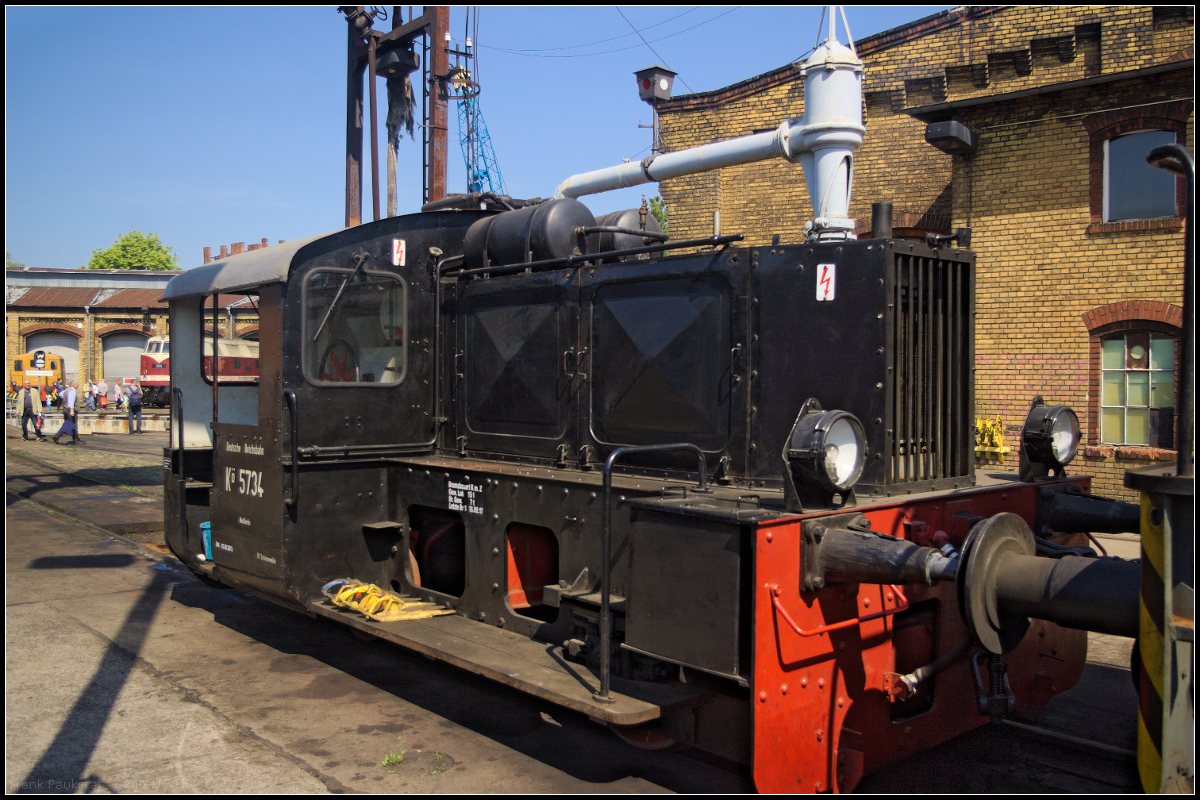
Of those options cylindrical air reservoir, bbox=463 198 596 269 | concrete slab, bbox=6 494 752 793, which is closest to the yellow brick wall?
concrete slab, bbox=6 494 752 793

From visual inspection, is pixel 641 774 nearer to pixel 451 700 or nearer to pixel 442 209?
pixel 451 700

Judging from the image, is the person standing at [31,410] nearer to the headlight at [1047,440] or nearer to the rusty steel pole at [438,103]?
the rusty steel pole at [438,103]

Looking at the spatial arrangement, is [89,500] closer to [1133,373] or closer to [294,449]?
[294,449]

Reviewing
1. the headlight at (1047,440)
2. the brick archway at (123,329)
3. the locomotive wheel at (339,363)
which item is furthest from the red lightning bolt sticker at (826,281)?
the brick archway at (123,329)

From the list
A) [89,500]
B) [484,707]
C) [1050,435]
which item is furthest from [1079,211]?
[89,500]

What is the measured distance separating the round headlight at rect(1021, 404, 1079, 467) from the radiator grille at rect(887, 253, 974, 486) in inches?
13.5

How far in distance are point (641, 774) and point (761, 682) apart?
46.6 inches

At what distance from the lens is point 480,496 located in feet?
17.2

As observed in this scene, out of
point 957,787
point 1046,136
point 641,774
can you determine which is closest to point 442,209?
point 641,774

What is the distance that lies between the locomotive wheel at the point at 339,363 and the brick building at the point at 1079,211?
9769 mm

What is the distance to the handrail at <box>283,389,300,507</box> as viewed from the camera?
539 cm


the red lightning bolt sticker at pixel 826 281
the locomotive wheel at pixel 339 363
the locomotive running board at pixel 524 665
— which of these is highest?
the red lightning bolt sticker at pixel 826 281

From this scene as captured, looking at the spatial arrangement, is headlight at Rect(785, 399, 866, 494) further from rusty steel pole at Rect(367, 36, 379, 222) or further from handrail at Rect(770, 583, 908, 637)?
rusty steel pole at Rect(367, 36, 379, 222)

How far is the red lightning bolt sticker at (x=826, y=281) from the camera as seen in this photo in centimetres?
420
